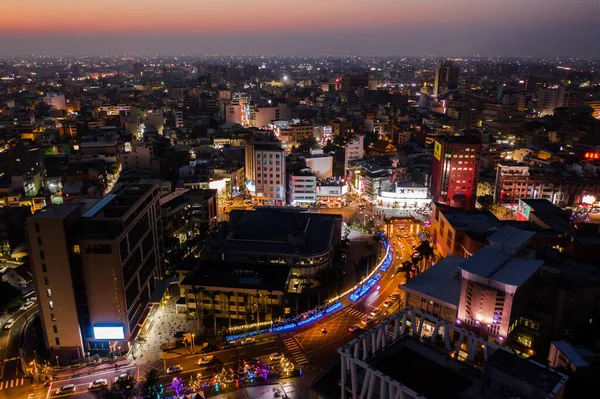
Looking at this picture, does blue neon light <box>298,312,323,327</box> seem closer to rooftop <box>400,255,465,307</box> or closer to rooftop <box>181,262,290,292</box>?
rooftop <box>181,262,290,292</box>

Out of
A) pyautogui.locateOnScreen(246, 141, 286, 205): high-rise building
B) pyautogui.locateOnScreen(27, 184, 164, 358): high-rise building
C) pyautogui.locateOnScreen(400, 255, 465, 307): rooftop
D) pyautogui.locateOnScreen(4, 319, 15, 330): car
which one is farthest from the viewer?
pyautogui.locateOnScreen(246, 141, 286, 205): high-rise building

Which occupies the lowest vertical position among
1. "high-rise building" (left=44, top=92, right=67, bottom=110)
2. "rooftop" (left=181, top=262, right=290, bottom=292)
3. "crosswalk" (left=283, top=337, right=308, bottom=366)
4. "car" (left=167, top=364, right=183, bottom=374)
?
"crosswalk" (left=283, top=337, right=308, bottom=366)

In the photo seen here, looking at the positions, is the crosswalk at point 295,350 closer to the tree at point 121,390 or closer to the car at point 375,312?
the car at point 375,312

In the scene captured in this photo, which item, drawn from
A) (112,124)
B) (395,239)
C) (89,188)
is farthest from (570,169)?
(112,124)

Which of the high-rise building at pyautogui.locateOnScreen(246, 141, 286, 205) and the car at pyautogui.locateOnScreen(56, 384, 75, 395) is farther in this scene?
the high-rise building at pyautogui.locateOnScreen(246, 141, 286, 205)

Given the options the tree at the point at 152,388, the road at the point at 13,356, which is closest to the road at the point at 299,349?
the tree at the point at 152,388

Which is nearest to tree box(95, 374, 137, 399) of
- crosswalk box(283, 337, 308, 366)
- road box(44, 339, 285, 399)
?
road box(44, 339, 285, 399)

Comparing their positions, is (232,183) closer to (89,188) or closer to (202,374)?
(89,188)
